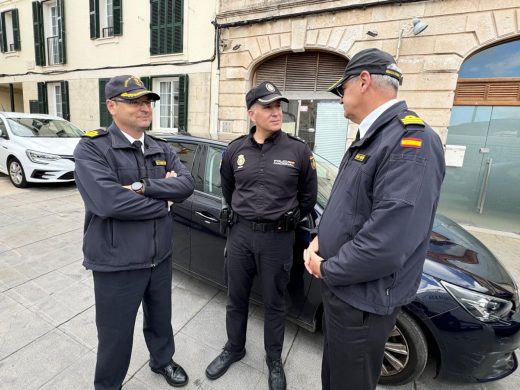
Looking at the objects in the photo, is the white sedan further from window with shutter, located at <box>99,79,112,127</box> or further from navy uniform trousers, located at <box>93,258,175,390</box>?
navy uniform trousers, located at <box>93,258,175,390</box>

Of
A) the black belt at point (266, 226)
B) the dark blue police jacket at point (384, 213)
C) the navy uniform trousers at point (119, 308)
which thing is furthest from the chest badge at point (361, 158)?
the navy uniform trousers at point (119, 308)

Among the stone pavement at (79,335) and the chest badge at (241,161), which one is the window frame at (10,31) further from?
the chest badge at (241,161)

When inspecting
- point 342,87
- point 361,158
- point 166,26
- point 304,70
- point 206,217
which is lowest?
point 206,217

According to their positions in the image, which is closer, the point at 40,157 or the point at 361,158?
the point at 361,158

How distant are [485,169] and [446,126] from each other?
1093 mm

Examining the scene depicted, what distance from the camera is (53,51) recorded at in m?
11.5

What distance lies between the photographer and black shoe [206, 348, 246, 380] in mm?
2053

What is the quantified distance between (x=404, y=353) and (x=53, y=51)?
14.5 m

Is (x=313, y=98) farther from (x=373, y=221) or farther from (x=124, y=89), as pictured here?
(x=373, y=221)

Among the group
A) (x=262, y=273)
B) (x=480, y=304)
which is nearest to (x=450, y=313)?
(x=480, y=304)

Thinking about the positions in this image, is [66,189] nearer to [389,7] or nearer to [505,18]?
[389,7]

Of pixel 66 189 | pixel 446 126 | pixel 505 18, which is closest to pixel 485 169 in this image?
pixel 446 126

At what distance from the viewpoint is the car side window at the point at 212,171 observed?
2.80m

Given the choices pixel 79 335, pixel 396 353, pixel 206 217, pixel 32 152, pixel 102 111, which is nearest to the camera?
pixel 396 353
